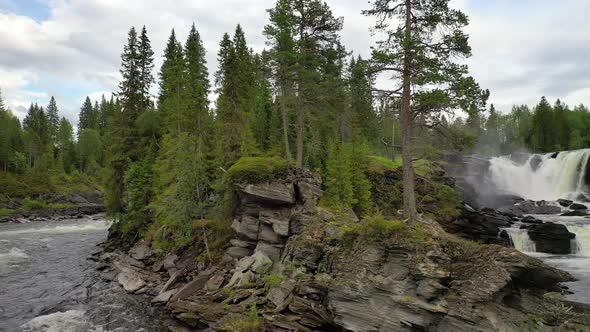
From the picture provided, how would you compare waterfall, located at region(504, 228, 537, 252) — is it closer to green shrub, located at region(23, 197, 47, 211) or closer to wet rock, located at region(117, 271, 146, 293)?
wet rock, located at region(117, 271, 146, 293)

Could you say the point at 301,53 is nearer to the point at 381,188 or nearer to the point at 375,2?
the point at 375,2

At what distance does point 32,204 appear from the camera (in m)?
63.8

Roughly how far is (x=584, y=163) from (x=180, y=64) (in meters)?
50.4

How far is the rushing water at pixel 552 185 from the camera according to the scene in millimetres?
26922

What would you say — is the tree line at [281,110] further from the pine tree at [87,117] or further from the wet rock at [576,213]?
the pine tree at [87,117]

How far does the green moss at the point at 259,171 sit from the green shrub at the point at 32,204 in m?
59.0

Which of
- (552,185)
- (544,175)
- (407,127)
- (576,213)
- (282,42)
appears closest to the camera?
(407,127)

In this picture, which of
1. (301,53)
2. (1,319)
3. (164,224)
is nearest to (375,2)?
(301,53)

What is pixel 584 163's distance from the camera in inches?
1820

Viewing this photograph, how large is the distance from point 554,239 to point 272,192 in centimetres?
2307

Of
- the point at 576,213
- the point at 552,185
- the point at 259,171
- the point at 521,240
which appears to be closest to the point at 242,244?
the point at 259,171

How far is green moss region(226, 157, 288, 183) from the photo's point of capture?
70.2ft

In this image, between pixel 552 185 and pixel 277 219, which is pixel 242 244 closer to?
pixel 277 219

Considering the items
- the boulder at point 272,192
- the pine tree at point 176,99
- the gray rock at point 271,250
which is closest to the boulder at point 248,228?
the gray rock at point 271,250
